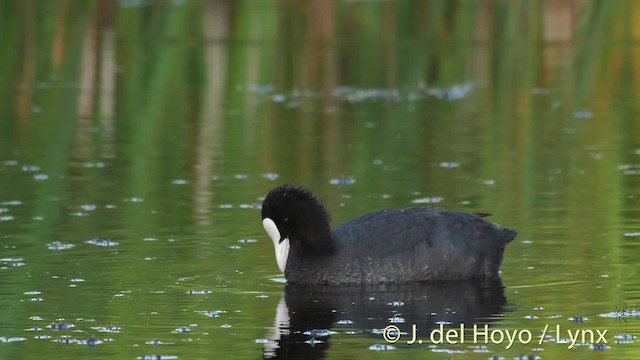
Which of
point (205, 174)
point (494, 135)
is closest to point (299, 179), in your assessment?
point (205, 174)

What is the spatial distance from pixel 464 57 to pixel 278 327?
15.5m

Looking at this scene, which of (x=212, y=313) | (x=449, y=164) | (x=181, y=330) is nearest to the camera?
(x=181, y=330)

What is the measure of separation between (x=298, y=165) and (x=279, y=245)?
539 cm

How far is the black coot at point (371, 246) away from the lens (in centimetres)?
1048

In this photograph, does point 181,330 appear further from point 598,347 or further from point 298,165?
point 298,165

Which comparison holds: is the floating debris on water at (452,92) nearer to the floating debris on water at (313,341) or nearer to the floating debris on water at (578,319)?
the floating debris on water at (578,319)

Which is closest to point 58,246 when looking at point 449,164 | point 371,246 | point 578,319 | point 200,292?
point 200,292

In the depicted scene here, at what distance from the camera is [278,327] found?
9000 mm

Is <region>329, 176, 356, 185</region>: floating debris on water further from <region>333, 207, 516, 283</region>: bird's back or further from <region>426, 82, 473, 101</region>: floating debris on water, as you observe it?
<region>426, 82, 473, 101</region>: floating debris on water

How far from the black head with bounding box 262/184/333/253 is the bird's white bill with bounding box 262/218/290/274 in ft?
0.07

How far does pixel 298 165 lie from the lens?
52.6 feet

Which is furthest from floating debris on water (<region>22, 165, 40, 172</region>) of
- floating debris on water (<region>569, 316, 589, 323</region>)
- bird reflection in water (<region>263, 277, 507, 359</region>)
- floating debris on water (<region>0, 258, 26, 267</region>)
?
floating debris on water (<region>569, 316, 589, 323</region>)

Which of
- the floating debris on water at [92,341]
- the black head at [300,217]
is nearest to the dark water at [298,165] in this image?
the floating debris on water at [92,341]

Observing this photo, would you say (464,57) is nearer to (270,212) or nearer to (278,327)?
(270,212)
